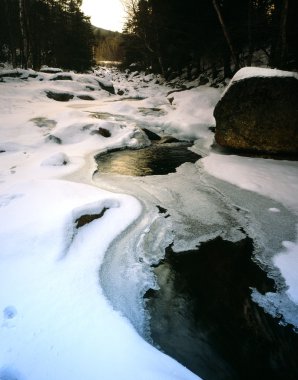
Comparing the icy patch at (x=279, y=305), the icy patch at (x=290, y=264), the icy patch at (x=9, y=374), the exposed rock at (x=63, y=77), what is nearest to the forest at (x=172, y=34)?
the exposed rock at (x=63, y=77)

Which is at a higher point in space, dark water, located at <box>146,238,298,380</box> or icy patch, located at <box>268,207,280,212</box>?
icy patch, located at <box>268,207,280,212</box>

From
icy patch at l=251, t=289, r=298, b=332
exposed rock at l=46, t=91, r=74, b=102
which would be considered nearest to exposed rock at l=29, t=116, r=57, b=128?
exposed rock at l=46, t=91, r=74, b=102

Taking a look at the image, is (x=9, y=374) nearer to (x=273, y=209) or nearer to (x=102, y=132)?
(x=273, y=209)

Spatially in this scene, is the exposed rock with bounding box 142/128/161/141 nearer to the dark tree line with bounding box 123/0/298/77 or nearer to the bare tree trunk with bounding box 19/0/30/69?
the dark tree line with bounding box 123/0/298/77

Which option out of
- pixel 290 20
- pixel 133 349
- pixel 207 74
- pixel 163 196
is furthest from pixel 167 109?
pixel 133 349

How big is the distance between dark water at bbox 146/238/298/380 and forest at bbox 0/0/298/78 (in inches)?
239

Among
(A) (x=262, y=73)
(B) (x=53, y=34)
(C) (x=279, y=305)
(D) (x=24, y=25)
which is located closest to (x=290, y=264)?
(C) (x=279, y=305)

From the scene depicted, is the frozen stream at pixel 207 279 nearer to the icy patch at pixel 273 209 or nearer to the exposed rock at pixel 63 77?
the icy patch at pixel 273 209

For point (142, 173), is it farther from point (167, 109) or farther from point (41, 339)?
point (167, 109)

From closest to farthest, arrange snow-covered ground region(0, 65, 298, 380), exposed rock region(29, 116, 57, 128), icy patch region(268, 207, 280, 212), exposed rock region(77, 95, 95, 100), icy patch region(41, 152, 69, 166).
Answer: snow-covered ground region(0, 65, 298, 380), icy patch region(268, 207, 280, 212), icy patch region(41, 152, 69, 166), exposed rock region(29, 116, 57, 128), exposed rock region(77, 95, 95, 100)

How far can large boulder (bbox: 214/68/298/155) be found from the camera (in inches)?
200

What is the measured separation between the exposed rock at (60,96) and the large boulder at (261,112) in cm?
833

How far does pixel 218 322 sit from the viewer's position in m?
2.04

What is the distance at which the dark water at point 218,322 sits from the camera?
70.1 inches
